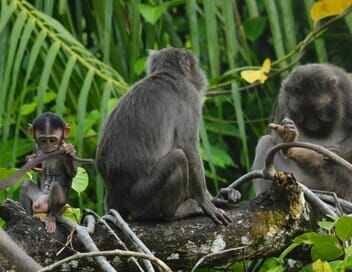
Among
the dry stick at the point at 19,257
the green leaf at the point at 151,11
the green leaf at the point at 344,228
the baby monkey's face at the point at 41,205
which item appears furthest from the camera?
the green leaf at the point at 151,11

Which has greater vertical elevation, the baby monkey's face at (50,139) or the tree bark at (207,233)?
the baby monkey's face at (50,139)

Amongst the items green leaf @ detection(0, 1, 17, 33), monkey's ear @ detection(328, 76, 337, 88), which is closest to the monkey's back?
monkey's ear @ detection(328, 76, 337, 88)

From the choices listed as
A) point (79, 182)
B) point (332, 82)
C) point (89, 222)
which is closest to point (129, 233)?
point (89, 222)

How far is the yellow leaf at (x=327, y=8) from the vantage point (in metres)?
6.95

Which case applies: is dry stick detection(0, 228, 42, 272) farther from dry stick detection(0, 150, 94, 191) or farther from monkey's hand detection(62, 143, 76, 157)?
Result: monkey's hand detection(62, 143, 76, 157)

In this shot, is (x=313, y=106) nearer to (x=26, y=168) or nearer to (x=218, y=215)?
(x=218, y=215)

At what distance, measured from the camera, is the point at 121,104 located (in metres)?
6.11

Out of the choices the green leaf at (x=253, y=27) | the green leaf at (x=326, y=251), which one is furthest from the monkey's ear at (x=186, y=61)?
the green leaf at (x=253, y=27)

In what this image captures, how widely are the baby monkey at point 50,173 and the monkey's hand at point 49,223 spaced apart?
12mm

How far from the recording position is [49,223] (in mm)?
4965

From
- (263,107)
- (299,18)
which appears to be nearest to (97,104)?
(263,107)

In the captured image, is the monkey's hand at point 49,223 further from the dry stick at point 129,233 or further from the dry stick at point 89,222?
the dry stick at point 129,233

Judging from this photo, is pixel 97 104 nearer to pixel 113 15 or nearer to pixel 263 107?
pixel 113 15

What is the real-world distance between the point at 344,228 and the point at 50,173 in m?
1.36
